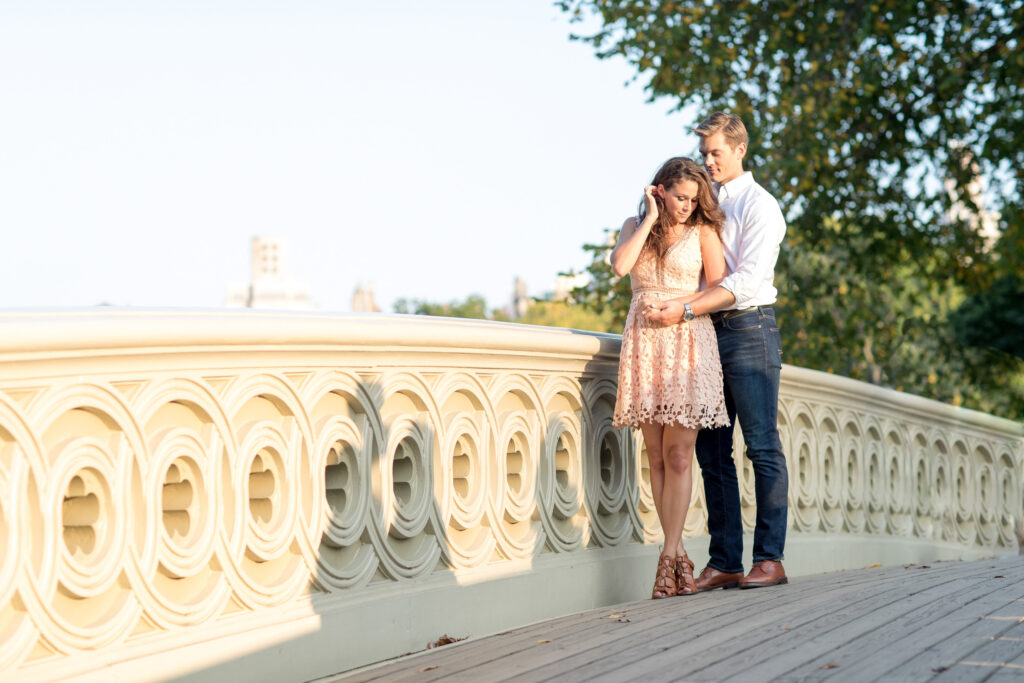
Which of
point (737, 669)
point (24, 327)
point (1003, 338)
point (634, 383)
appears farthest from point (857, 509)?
point (1003, 338)

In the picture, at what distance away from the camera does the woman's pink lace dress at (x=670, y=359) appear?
18.1 ft

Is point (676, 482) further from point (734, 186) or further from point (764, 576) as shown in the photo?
point (734, 186)

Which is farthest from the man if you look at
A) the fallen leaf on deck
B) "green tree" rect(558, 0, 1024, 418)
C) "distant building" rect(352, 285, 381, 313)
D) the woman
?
"distant building" rect(352, 285, 381, 313)

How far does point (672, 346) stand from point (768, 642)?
5.89ft

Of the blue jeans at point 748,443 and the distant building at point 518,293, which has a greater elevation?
the distant building at point 518,293

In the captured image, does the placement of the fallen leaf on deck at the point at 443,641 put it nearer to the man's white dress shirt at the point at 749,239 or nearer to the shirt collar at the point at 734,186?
the man's white dress shirt at the point at 749,239

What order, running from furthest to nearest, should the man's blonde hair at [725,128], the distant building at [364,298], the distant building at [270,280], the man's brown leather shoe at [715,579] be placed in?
the distant building at [270,280] < the distant building at [364,298] < the man's brown leather shoe at [715,579] < the man's blonde hair at [725,128]

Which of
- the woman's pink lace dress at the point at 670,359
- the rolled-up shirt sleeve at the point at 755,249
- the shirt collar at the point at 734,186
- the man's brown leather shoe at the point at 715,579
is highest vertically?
the shirt collar at the point at 734,186

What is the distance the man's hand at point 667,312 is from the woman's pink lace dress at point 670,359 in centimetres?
7

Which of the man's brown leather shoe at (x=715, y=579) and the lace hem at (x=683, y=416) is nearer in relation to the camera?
the lace hem at (x=683, y=416)

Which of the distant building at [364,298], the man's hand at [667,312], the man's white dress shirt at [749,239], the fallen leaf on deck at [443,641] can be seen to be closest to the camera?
the fallen leaf on deck at [443,641]

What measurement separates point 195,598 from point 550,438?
222 cm

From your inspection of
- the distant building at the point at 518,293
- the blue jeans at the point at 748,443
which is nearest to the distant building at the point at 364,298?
the distant building at the point at 518,293

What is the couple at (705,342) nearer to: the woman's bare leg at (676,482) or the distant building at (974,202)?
the woman's bare leg at (676,482)
